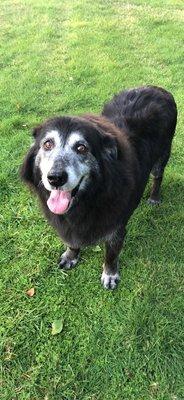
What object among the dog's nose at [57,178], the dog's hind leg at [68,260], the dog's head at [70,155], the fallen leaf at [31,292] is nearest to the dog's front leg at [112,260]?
the dog's hind leg at [68,260]

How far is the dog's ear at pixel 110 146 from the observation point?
10.0 feet

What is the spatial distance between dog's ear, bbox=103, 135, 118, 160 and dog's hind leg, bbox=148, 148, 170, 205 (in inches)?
53.9

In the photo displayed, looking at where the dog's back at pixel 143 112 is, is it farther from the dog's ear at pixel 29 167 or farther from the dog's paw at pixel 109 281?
the dog's paw at pixel 109 281

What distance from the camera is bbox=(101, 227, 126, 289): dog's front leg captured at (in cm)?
368

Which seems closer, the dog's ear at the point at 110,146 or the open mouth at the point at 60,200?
the open mouth at the point at 60,200

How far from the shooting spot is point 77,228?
3.39 meters

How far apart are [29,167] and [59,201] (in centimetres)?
44

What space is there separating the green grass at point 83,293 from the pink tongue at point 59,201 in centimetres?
124

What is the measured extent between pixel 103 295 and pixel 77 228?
0.85 meters

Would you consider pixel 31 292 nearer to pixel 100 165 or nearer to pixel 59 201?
pixel 59 201

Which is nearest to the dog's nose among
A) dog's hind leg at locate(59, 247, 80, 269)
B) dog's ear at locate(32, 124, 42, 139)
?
dog's ear at locate(32, 124, 42, 139)

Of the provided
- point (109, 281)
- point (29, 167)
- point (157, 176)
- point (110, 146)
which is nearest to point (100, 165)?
point (110, 146)

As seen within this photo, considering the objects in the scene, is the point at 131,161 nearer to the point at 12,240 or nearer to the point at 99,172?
the point at 99,172

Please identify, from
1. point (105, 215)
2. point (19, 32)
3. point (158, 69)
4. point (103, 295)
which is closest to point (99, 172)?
point (105, 215)
